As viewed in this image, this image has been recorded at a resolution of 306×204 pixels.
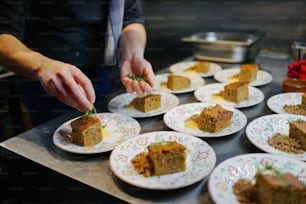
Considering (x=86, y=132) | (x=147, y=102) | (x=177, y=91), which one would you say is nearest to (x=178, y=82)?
(x=177, y=91)

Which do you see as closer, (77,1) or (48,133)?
(48,133)

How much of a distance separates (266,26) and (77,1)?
1316 millimetres

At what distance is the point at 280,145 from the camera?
112cm

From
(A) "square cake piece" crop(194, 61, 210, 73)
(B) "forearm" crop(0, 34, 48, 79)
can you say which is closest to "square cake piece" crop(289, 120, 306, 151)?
(A) "square cake piece" crop(194, 61, 210, 73)

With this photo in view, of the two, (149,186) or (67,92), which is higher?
(67,92)

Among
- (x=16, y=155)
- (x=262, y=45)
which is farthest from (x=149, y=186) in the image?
(x=262, y=45)

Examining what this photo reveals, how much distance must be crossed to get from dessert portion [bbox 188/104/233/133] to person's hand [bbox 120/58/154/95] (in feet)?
0.91

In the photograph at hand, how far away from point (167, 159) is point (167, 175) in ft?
0.16

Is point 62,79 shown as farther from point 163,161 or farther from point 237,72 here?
point 237,72

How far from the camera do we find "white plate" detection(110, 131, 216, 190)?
0.94 meters

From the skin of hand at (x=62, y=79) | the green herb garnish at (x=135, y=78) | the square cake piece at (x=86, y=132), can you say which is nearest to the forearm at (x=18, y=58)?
the skin of hand at (x=62, y=79)

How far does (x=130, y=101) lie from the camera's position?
5.08 ft

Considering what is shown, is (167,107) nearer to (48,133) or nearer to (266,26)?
(48,133)

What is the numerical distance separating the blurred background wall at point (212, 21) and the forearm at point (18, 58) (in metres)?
1.17
